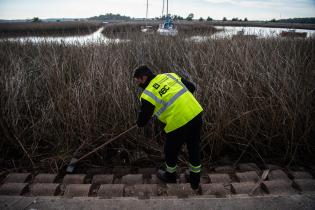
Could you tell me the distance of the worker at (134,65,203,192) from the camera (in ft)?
6.57

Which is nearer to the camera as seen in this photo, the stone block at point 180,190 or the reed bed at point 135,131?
the stone block at point 180,190

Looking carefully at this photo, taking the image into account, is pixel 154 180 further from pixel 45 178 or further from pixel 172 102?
pixel 45 178

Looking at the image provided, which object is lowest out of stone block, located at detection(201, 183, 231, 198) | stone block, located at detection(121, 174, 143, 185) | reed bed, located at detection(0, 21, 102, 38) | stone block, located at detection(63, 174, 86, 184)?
stone block, located at detection(63, 174, 86, 184)

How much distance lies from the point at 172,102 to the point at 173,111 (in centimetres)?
9

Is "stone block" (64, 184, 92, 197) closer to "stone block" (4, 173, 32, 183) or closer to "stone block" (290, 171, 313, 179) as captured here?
"stone block" (4, 173, 32, 183)

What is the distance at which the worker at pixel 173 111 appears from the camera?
2002 mm

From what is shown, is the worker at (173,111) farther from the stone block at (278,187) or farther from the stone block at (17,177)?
the stone block at (17,177)

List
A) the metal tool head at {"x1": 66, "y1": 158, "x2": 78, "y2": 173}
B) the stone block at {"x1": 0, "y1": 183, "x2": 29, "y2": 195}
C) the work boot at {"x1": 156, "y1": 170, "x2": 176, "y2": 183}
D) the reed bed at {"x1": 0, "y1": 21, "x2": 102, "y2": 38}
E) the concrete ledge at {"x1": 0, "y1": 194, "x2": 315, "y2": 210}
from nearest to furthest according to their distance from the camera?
the concrete ledge at {"x1": 0, "y1": 194, "x2": 315, "y2": 210} < the stone block at {"x1": 0, "y1": 183, "x2": 29, "y2": 195} < the work boot at {"x1": 156, "y1": 170, "x2": 176, "y2": 183} < the metal tool head at {"x1": 66, "y1": 158, "x2": 78, "y2": 173} < the reed bed at {"x1": 0, "y1": 21, "x2": 102, "y2": 38}

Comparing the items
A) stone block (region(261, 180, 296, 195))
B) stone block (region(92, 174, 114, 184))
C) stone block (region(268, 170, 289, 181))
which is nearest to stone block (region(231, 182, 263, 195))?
stone block (region(261, 180, 296, 195))

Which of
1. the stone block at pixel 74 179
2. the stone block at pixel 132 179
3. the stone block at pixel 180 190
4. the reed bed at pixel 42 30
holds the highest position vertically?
the reed bed at pixel 42 30

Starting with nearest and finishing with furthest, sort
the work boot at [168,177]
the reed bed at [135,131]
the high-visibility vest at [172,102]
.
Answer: the high-visibility vest at [172,102] < the work boot at [168,177] < the reed bed at [135,131]

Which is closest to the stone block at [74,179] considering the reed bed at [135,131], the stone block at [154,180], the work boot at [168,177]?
the reed bed at [135,131]

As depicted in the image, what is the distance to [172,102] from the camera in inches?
78.8

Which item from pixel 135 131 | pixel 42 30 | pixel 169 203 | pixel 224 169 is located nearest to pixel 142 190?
pixel 169 203
